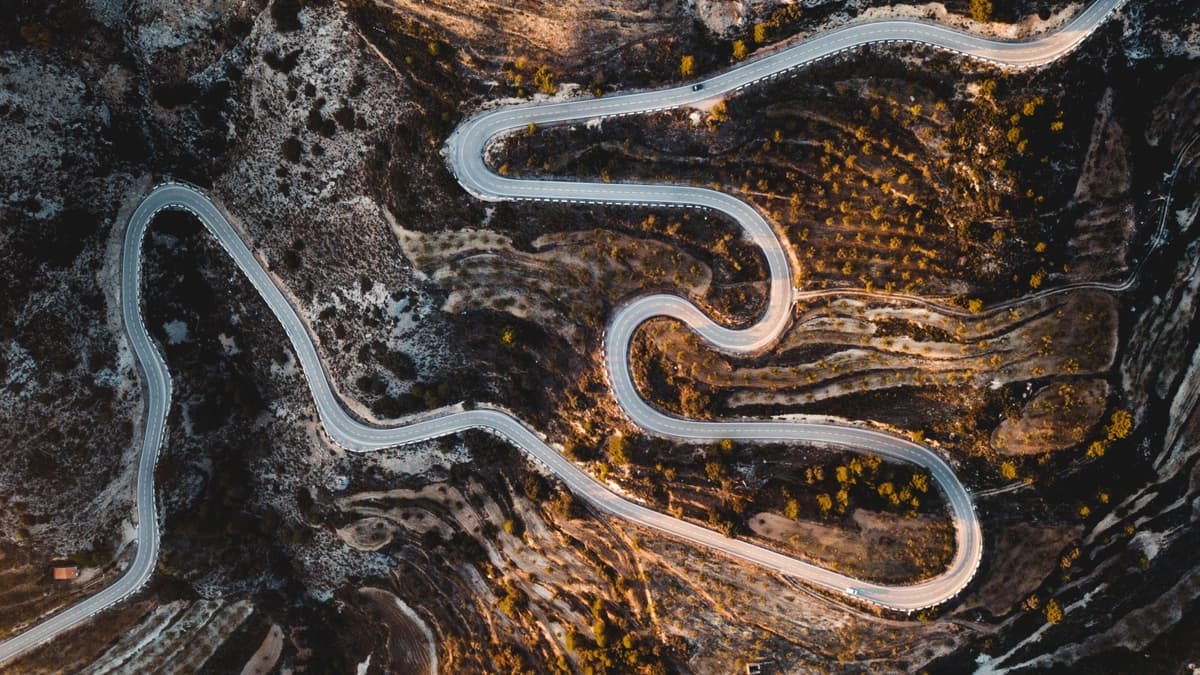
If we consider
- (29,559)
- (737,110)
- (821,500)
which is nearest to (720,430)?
(821,500)

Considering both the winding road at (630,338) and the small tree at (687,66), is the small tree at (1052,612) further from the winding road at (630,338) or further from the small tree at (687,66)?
the small tree at (687,66)

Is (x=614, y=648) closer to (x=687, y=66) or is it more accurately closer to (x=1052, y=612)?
(x=1052, y=612)

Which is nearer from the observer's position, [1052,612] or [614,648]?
[1052,612]

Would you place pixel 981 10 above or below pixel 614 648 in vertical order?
above

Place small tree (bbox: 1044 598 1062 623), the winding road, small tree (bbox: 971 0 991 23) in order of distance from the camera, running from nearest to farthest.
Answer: small tree (bbox: 971 0 991 23) → the winding road → small tree (bbox: 1044 598 1062 623)

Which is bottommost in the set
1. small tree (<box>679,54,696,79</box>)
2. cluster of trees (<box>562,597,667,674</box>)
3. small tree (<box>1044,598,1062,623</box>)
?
cluster of trees (<box>562,597,667,674</box>)

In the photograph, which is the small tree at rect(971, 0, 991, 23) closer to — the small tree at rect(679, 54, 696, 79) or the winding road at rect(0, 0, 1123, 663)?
the winding road at rect(0, 0, 1123, 663)

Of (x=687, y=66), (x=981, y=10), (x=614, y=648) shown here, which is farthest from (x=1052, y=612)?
(x=687, y=66)

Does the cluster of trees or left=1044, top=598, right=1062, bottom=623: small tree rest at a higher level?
left=1044, top=598, right=1062, bottom=623: small tree

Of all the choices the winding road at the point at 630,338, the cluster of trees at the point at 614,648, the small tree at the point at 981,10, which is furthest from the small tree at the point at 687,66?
the cluster of trees at the point at 614,648

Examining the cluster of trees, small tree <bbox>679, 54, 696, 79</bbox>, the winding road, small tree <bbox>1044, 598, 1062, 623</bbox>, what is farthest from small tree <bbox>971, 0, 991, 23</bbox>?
the cluster of trees
